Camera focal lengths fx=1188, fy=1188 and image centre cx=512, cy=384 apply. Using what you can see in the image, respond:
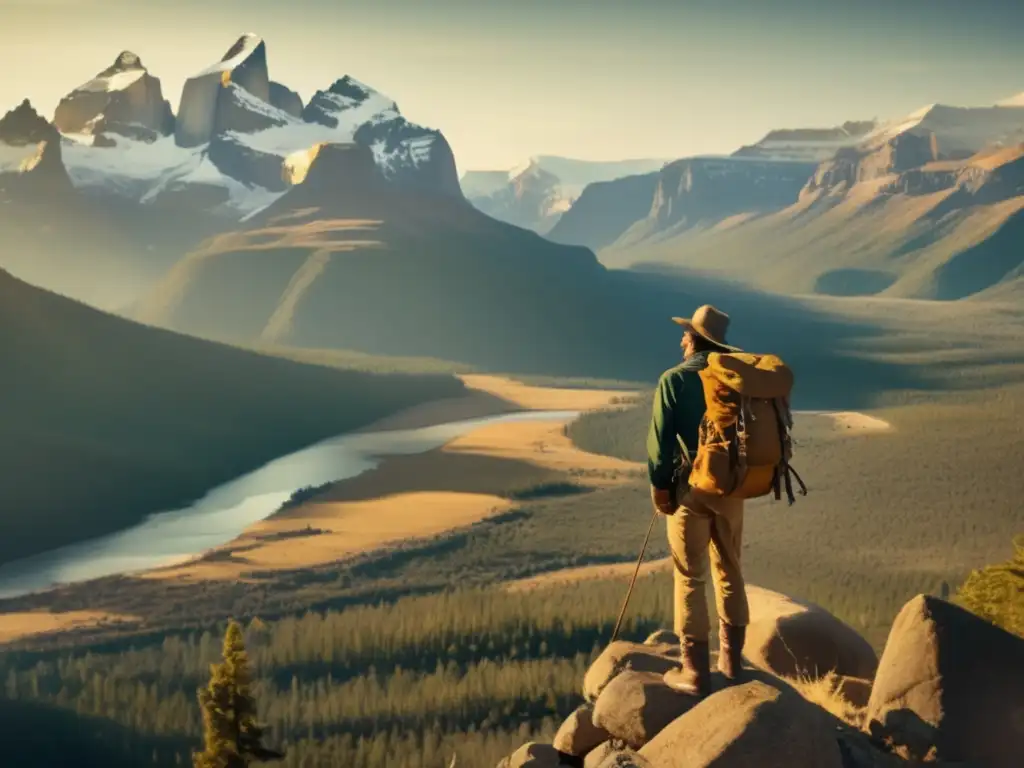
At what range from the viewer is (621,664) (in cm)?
1744

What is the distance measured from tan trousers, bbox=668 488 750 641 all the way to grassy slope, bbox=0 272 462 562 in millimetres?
69810

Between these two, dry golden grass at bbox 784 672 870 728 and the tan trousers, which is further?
dry golden grass at bbox 784 672 870 728

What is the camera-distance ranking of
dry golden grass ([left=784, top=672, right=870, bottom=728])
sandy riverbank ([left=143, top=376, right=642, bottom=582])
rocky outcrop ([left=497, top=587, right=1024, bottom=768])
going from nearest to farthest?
rocky outcrop ([left=497, top=587, right=1024, bottom=768]), dry golden grass ([left=784, top=672, right=870, bottom=728]), sandy riverbank ([left=143, top=376, right=642, bottom=582])

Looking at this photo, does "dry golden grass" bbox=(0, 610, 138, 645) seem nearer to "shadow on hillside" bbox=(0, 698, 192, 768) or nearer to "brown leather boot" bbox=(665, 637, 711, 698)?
"shadow on hillside" bbox=(0, 698, 192, 768)

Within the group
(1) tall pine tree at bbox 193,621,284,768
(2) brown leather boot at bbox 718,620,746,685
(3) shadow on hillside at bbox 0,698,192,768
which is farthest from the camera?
(3) shadow on hillside at bbox 0,698,192,768

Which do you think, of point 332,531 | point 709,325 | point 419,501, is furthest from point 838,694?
point 419,501

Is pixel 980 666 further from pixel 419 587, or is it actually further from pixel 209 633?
pixel 419 587

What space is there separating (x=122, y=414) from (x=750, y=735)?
10377cm

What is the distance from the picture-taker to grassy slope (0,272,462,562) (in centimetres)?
8775

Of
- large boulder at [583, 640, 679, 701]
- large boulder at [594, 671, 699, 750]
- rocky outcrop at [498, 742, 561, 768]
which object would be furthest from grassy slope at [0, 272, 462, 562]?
large boulder at [594, 671, 699, 750]

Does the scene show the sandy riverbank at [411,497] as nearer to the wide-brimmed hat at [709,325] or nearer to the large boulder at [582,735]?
the large boulder at [582,735]

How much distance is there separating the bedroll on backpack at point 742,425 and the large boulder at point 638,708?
292cm

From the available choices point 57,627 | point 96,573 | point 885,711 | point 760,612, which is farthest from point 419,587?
point 885,711

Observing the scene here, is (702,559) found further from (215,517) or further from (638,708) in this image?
(215,517)
